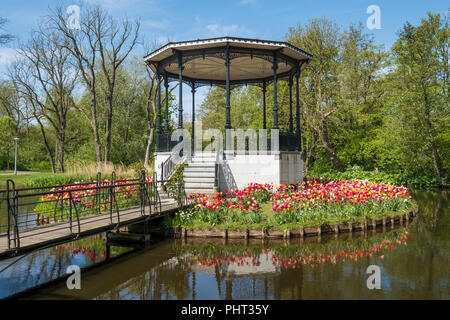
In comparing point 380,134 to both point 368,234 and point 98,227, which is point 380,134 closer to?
point 368,234

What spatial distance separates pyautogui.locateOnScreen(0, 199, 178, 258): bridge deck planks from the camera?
5227 mm

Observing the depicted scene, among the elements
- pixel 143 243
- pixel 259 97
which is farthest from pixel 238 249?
pixel 259 97

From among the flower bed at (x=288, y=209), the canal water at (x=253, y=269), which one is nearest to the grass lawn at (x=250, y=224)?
the flower bed at (x=288, y=209)

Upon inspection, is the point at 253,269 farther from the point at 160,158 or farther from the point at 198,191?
the point at 160,158

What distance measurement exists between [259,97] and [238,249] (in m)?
21.1

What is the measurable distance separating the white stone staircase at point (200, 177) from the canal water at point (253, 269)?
3.10 metres

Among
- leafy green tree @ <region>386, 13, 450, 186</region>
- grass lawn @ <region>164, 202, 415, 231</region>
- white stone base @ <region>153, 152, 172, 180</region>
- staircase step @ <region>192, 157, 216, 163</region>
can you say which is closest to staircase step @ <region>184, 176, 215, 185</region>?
staircase step @ <region>192, 157, 216, 163</region>

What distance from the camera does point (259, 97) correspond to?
1070 inches

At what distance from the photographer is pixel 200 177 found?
1171 cm

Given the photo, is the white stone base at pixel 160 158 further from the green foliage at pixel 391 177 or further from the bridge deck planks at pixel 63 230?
the green foliage at pixel 391 177

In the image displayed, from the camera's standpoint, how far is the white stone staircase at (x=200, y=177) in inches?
A: 445

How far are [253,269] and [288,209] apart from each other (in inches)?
137

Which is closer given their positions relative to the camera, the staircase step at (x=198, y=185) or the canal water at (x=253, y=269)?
the canal water at (x=253, y=269)

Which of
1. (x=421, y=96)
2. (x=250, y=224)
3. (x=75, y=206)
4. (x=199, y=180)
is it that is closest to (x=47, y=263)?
(x=75, y=206)
